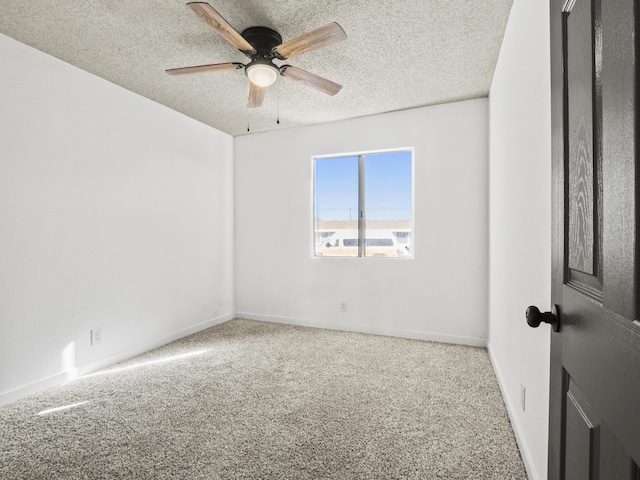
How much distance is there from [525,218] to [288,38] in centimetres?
193

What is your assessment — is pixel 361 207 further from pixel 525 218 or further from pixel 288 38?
pixel 525 218

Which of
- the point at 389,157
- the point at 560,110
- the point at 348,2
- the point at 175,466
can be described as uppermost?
the point at 348,2

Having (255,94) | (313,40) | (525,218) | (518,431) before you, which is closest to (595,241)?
(525,218)

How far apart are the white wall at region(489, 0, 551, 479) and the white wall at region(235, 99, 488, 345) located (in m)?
0.80

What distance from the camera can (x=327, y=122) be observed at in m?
4.12

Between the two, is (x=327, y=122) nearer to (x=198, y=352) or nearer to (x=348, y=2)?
(x=348, y=2)

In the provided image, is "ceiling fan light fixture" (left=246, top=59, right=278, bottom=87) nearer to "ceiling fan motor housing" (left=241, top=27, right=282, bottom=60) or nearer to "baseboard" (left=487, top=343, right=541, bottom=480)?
"ceiling fan motor housing" (left=241, top=27, right=282, bottom=60)

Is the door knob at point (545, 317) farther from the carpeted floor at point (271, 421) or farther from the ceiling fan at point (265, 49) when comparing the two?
the ceiling fan at point (265, 49)

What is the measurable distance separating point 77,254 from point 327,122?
2.91 m

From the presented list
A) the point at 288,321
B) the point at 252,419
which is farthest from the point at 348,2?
the point at 288,321

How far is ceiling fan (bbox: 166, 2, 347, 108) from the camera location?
187cm

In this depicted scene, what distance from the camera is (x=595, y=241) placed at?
0.62 meters

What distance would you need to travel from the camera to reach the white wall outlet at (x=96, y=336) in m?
2.89

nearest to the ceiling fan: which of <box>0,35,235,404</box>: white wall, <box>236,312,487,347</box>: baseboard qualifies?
<box>0,35,235,404</box>: white wall
